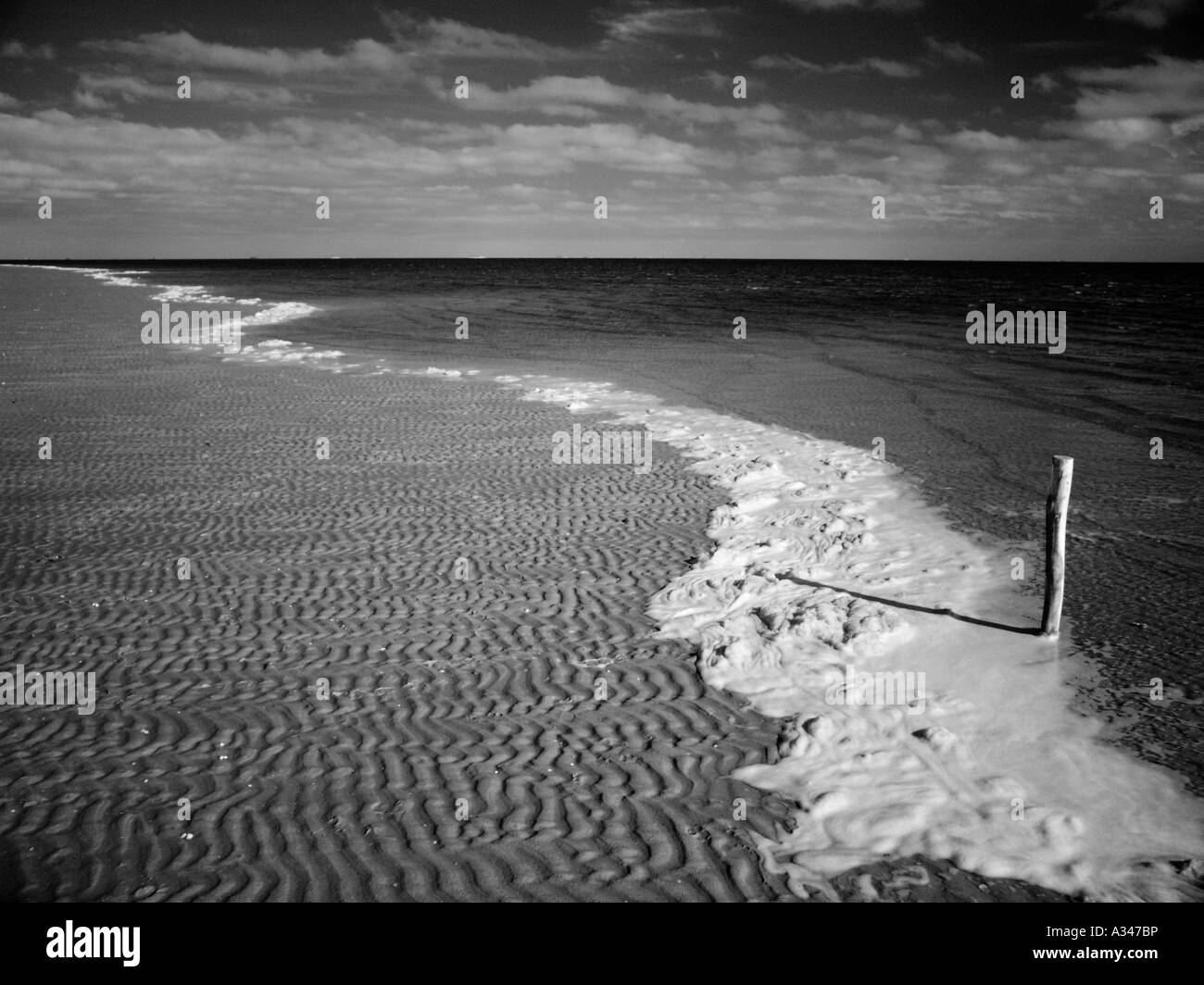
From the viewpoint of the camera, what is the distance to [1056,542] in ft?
33.5

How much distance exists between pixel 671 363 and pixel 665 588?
24122 millimetres

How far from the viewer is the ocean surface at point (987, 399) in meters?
10.6

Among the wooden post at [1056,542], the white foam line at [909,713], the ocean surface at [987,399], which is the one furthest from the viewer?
the ocean surface at [987,399]

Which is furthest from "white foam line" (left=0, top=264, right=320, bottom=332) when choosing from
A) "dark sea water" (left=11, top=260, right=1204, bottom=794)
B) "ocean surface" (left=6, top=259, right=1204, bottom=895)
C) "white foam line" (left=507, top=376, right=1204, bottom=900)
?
"white foam line" (left=507, top=376, right=1204, bottom=900)

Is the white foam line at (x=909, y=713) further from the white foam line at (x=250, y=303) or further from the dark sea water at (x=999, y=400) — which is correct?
the white foam line at (x=250, y=303)

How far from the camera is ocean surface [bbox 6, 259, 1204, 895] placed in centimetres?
1057

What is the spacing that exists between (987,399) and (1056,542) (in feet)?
60.3

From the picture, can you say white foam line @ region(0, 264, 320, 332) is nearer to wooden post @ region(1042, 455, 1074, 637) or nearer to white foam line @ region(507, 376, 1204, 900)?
white foam line @ region(507, 376, 1204, 900)

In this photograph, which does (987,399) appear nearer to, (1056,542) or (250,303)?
(1056,542)

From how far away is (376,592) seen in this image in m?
11.6

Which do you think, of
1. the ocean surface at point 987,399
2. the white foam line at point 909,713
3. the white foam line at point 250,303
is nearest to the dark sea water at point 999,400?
the ocean surface at point 987,399

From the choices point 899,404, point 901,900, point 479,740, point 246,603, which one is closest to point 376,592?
point 246,603

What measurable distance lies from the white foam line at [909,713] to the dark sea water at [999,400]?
29.6 inches

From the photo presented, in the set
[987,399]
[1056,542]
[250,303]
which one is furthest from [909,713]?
[250,303]
